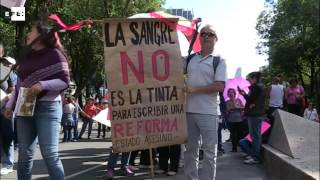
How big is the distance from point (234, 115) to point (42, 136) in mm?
9202

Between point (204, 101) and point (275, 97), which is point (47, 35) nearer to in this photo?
point (204, 101)

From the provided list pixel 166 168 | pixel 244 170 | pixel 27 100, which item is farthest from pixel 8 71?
pixel 244 170

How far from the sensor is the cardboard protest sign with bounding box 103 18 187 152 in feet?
21.3

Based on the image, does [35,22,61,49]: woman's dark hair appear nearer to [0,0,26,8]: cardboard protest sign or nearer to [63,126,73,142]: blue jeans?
[0,0,26,8]: cardboard protest sign

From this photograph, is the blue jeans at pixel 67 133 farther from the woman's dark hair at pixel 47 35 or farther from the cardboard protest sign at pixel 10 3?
the woman's dark hair at pixel 47 35

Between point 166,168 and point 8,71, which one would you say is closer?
point 8,71

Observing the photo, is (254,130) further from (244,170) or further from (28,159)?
(28,159)

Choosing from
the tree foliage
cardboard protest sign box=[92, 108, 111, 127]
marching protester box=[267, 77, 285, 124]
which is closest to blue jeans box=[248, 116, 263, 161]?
cardboard protest sign box=[92, 108, 111, 127]

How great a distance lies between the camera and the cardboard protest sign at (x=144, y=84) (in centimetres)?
650

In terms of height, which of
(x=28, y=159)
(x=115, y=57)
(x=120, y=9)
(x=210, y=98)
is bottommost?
(x=28, y=159)

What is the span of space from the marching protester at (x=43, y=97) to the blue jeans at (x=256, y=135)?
6.04 meters

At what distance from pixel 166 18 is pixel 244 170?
4335mm

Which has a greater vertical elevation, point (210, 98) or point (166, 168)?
point (210, 98)

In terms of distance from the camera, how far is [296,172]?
6918mm
